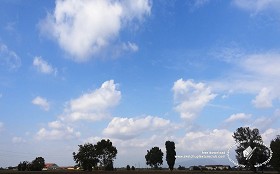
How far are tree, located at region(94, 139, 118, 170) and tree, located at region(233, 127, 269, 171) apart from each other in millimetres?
68058

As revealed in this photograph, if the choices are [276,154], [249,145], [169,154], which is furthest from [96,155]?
[276,154]

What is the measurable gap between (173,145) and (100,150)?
133 ft

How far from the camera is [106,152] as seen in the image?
636 feet

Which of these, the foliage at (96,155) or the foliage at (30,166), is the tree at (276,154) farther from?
the foliage at (30,166)

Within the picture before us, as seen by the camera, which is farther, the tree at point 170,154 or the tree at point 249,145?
the tree at point 170,154

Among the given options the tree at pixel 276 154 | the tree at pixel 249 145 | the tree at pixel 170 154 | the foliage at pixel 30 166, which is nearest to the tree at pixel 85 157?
the foliage at pixel 30 166

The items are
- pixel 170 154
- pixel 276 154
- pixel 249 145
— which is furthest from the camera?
pixel 170 154

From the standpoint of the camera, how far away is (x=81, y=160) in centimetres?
17712

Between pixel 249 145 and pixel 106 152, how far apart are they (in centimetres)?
7646

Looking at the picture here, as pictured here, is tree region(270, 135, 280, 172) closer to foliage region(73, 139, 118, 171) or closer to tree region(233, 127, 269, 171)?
tree region(233, 127, 269, 171)

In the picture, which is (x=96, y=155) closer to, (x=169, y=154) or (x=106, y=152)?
(x=106, y=152)

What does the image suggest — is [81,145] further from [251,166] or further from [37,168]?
[251,166]

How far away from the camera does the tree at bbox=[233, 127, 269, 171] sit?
152387mm

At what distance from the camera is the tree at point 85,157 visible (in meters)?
176
